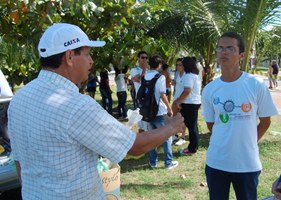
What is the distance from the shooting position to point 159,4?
7.20 m

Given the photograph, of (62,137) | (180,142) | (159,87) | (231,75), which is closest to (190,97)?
(159,87)

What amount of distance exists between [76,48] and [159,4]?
18.8 ft

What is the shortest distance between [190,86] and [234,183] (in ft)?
10.2

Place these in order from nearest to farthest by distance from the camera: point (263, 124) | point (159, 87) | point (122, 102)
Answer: point (263, 124), point (159, 87), point (122, 102)

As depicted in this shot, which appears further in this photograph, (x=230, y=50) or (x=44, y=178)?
(x=230, y=50)

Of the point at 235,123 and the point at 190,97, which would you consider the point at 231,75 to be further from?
the point at 190,97

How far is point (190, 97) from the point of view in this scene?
591 cm

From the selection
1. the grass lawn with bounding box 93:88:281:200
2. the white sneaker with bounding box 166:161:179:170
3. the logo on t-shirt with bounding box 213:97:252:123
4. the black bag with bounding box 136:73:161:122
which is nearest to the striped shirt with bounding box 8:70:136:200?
the logo on t-shirt with bounding box 213:97:252:123

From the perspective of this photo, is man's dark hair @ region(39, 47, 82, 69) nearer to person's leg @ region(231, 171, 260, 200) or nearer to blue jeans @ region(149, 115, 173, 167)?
person's leg @ region(231, 171, 260, 200)


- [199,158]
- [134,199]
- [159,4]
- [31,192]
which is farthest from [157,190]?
[159,4]

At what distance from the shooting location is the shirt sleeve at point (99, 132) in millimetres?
1627

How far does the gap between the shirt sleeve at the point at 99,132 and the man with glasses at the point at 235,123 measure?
112 cm

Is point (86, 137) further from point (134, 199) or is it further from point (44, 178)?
point (134, 199)

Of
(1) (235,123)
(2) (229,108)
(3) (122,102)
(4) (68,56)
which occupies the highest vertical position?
(4) (68,56)
